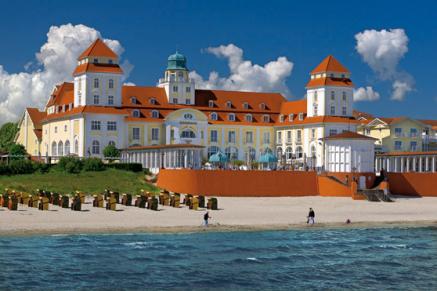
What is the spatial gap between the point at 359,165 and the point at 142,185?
20000mm

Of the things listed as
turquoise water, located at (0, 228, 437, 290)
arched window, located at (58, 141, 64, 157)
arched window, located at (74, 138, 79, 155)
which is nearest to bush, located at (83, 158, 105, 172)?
arched window, located at (74, 138, 79, 155)

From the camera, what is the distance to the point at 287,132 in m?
102

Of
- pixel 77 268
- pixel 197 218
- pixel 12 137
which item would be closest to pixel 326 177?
pixel 197 218

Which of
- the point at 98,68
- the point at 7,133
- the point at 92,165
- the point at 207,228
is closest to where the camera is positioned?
the point at 207,228

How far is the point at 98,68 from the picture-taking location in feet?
309

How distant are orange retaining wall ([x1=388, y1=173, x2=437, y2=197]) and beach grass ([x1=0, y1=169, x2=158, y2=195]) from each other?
→ 2399cm

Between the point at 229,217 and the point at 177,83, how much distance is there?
46550 millimetres

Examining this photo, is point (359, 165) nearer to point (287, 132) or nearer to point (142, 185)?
point (142, 185)

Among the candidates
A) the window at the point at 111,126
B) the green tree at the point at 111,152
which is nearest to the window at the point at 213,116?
the window at the point at 111,126

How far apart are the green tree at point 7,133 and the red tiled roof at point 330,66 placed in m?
48.2

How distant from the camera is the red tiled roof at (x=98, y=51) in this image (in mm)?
94438

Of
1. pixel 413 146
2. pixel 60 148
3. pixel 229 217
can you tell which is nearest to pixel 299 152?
pixel 413 146

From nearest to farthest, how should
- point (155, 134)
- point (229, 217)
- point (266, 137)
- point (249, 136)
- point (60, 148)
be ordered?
1. point (229, 217)
2. point (60, 148)
3. point (155, 134)
4. point (249, 136)
5. point (266, 137)

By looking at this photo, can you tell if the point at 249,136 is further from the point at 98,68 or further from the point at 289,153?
the point at 98,68
